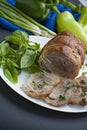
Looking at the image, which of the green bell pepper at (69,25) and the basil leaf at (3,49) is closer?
the basil leaf at (3,49)

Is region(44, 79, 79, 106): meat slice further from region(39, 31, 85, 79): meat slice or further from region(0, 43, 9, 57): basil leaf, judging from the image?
region(0, 43, 9, 57): basil leaf

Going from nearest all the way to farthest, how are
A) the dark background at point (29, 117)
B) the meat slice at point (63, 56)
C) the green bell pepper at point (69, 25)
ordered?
the dark background at point (29, 117)
the meat slice at point (63, 56)
the green bell pepper at point (69, 25)

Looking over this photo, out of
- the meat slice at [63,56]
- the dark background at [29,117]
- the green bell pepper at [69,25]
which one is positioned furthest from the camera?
the green bell pepper at [69,25]

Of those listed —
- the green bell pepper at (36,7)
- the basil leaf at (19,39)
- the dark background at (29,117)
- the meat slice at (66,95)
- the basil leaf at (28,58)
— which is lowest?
the dark background at (29,117)

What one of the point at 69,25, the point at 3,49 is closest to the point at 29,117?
the point at 3,49

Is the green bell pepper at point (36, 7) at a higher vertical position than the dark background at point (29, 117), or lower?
higher

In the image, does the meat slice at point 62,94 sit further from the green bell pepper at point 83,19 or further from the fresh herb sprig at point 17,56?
the green bell pepper at point 83,19

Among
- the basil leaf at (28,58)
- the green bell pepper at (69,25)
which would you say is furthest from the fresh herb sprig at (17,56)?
the green bell pepper at (69,25)
